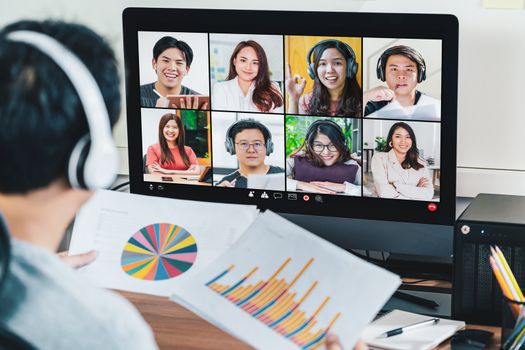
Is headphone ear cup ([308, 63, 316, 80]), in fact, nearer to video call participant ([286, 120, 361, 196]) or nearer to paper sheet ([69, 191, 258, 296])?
video call participant ([286, 120, 361, 196])

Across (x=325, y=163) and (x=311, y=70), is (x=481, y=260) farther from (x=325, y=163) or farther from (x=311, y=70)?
(x=311, y=70)

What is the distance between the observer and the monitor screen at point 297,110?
1.42m

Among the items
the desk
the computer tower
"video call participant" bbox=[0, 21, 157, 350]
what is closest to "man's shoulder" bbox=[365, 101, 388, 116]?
the computer tower

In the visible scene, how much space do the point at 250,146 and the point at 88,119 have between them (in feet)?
2.82

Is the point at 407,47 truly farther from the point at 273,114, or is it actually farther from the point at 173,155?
the point at 173,155

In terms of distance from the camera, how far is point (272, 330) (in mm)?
1122

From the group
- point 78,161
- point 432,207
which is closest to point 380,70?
point 432,207

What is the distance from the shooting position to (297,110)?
1.48 metres

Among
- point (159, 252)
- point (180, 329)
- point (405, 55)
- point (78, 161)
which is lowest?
point (180, 329)

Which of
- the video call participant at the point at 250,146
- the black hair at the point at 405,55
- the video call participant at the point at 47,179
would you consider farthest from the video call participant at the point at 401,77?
the video call participant at the point at 47,179

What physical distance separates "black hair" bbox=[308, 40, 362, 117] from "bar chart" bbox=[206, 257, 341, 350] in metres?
0.35

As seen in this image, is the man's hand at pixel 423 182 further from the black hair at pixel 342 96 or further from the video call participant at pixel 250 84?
the video call participant at pixel 250 84

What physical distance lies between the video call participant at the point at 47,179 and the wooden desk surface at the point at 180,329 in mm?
588

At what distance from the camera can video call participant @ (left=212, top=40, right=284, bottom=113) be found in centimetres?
149
